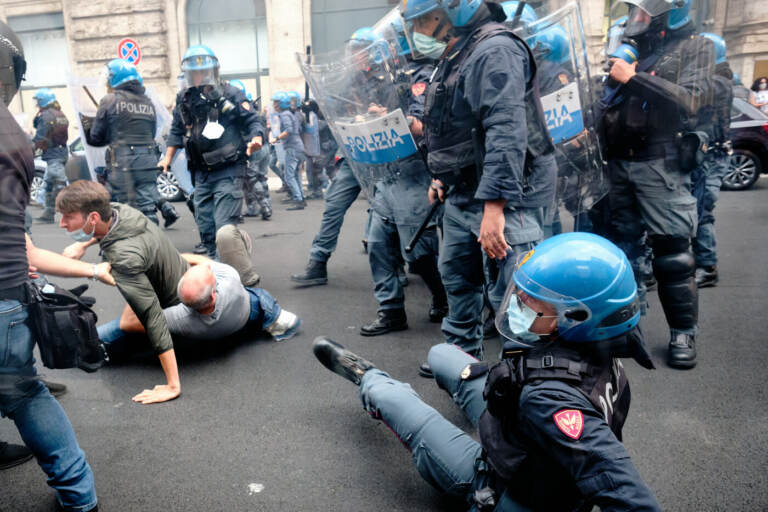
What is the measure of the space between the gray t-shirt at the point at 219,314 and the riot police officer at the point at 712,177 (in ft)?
10.8

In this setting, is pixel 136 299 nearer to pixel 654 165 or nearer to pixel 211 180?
pixel 211 180

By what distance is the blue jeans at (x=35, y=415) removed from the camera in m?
1.83

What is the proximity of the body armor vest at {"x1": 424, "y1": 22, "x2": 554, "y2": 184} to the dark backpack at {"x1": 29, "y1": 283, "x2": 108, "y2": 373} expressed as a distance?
1.54m

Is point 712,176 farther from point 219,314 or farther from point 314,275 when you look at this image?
point 219,314

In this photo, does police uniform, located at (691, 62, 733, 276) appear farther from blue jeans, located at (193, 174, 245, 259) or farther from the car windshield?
the car windshield

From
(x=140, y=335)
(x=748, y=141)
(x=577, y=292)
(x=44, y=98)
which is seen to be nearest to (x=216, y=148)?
(x=140, y=335)

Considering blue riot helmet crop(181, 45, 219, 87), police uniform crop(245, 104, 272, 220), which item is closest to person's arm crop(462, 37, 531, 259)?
blue riot helmet crop(181, 45, 219, 87)

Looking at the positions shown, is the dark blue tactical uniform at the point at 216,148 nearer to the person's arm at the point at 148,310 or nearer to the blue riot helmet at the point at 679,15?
the person's arm at the point at 148,310

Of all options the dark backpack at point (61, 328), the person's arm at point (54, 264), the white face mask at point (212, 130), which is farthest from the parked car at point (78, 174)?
the dark backpack at point (61, 328)

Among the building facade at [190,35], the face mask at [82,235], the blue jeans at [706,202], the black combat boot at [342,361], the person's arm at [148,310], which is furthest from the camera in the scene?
the building facade at [190,35]

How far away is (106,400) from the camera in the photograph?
9.68 ft

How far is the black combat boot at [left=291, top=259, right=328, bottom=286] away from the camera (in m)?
4.89

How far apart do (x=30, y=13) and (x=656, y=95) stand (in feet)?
33.1

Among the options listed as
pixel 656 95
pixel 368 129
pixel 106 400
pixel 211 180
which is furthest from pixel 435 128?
pixel 211 180
